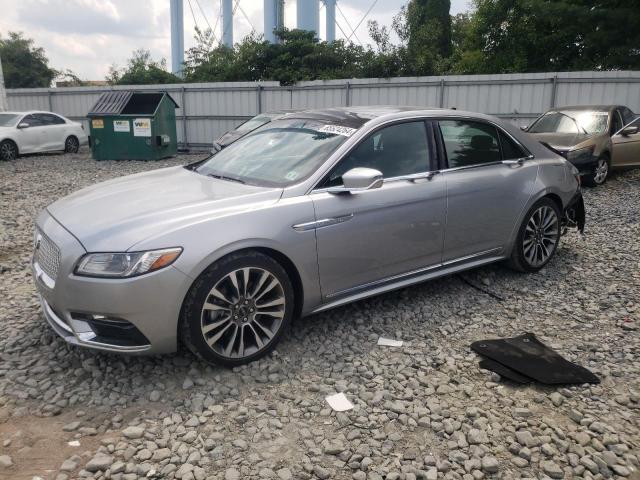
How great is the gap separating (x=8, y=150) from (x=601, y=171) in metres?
15.0

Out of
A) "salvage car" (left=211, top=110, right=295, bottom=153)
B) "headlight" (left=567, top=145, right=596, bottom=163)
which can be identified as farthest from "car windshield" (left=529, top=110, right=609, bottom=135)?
"salvage car" (left=211, top=110, right=295, bottom=153)

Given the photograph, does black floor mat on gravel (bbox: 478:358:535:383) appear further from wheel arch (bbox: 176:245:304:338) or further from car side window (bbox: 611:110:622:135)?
car side window (bbox: 611:110:622:135)

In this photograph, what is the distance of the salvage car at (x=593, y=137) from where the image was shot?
9.85 meters

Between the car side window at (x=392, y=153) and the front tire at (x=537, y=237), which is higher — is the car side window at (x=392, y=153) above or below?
above

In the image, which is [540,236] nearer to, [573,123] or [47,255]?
[47,255]

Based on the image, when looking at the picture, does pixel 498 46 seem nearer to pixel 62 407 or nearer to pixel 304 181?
pixel 304 181

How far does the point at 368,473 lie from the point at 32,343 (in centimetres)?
257

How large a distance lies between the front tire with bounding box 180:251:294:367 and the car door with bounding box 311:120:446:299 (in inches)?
14.9

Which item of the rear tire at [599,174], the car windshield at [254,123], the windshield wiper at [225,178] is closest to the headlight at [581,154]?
the rear tire at [599,174]

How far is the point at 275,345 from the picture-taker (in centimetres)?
360

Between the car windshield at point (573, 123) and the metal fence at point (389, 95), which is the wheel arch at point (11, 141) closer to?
the metal fence at point (389, 95)

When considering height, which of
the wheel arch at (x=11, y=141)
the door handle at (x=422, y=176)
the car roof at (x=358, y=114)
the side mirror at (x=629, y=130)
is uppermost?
the car roof at (x=358, y=114)

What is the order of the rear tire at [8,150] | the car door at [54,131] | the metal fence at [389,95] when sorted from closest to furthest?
the metal fence at [389,95]
the rear tire at [8,150]
the car door at [54,131]

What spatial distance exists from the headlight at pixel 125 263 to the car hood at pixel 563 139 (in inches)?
341
